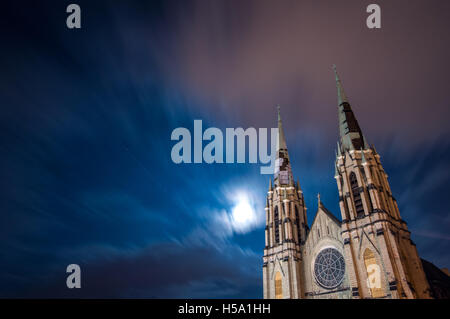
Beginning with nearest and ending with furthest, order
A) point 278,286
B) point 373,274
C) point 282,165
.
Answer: point 373,274 → point 278,286 → point 282,165

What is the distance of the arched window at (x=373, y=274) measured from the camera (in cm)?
2831

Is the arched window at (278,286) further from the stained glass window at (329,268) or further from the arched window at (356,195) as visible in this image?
the arched window at (356,195)

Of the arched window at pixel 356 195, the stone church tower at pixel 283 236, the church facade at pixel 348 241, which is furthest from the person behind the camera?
the stone church tower at pixel 283 236

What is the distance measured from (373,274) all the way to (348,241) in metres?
4.05

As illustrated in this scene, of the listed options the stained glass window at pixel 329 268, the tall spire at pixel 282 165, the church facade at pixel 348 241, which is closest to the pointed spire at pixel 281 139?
the tall spire at pixel 282 165

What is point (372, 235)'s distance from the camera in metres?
30.5

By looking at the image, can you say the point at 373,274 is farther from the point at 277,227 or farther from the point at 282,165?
the point at 282,165

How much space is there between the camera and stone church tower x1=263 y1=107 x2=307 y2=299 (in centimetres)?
3609

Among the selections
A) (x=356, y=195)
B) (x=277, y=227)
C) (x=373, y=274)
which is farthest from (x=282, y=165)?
(x=373, y=274)

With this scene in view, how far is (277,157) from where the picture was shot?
50.7 m
